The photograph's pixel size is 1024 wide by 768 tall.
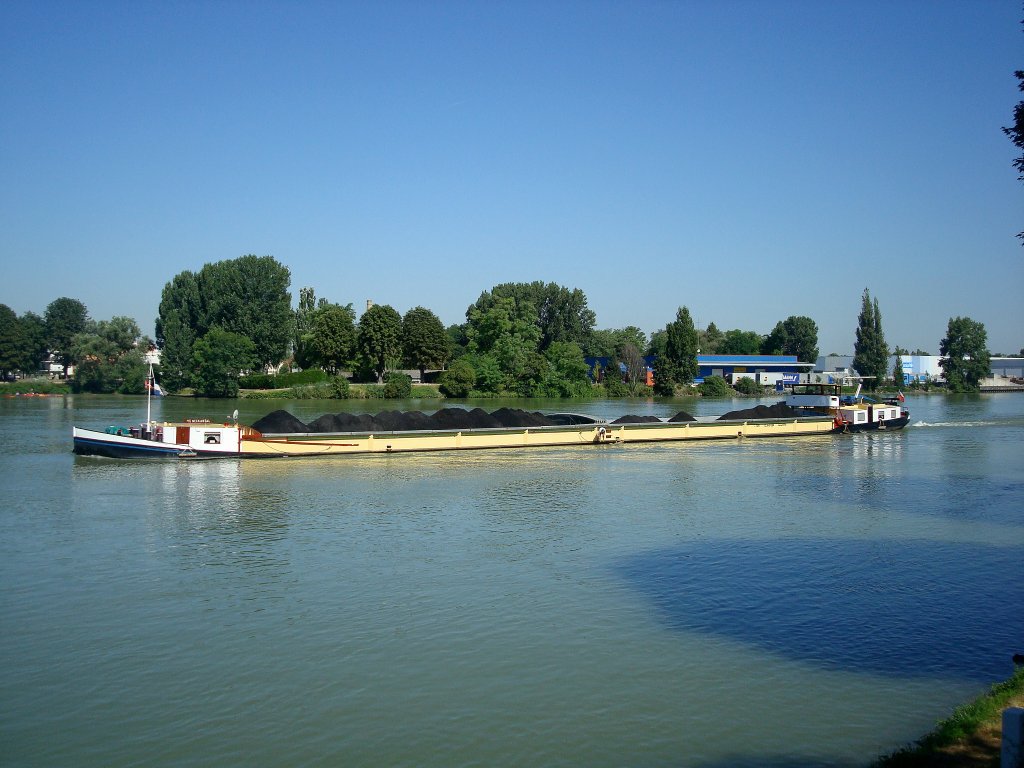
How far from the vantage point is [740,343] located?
15638 cm

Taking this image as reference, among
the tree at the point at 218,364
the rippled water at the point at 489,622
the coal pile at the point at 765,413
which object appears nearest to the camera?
the rippled water at the point at 489,622

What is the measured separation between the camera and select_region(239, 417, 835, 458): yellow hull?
31625 mm

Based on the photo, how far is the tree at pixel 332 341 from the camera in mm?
86125

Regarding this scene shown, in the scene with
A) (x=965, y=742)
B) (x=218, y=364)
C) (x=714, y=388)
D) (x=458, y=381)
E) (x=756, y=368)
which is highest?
(x=218, y=364)

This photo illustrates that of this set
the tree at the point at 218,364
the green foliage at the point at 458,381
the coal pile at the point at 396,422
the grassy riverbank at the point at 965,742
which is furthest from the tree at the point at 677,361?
the grassy riverbank at the point at 965,742

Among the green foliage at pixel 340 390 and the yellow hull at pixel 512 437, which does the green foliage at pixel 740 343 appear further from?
the yellow hull at pixel 512 437

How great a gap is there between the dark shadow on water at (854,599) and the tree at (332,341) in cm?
7207

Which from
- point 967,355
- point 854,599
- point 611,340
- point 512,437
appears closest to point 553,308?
point 611,340

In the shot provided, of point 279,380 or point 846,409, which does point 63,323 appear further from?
point 846,409

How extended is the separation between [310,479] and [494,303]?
83.5 meters

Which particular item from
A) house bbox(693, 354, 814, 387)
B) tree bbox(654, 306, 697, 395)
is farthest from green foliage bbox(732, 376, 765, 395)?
tree bbox(654, 306, 697, 395)

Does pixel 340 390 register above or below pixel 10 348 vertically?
below

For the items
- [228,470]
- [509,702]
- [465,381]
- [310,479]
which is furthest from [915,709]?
[465,381]

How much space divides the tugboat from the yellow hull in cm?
104
